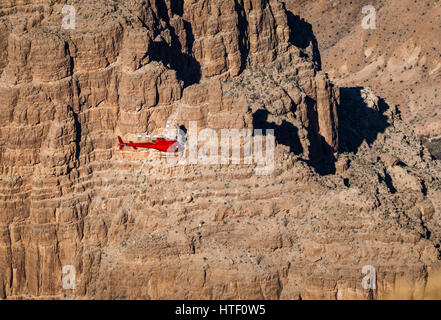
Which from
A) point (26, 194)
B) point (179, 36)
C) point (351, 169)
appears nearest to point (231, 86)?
point (179, 36)

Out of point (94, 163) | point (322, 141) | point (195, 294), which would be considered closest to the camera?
point (195, 294)

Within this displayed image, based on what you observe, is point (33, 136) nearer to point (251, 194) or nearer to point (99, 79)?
point (99, 79)

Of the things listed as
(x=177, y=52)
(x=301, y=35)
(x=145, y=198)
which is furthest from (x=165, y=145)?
(x=301, y=35)

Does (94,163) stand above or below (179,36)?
below

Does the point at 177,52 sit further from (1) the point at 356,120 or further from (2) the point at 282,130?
(1) the point at 356,120

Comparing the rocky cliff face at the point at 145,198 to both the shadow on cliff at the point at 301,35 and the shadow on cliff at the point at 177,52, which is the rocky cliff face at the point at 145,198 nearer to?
the shadow on cliff at the point at 177,52

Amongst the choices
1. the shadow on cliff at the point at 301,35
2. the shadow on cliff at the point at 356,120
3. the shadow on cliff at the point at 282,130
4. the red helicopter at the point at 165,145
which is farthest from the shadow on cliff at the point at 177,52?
the shadow on cliff at the point at 356,120

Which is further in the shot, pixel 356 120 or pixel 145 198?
pixel 356 120

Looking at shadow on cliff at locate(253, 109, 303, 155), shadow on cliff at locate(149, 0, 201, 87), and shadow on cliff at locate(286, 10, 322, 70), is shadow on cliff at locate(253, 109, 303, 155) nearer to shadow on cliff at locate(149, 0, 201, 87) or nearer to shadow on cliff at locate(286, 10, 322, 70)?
shadow on cliff at locate(149, 0, 201, 87)
